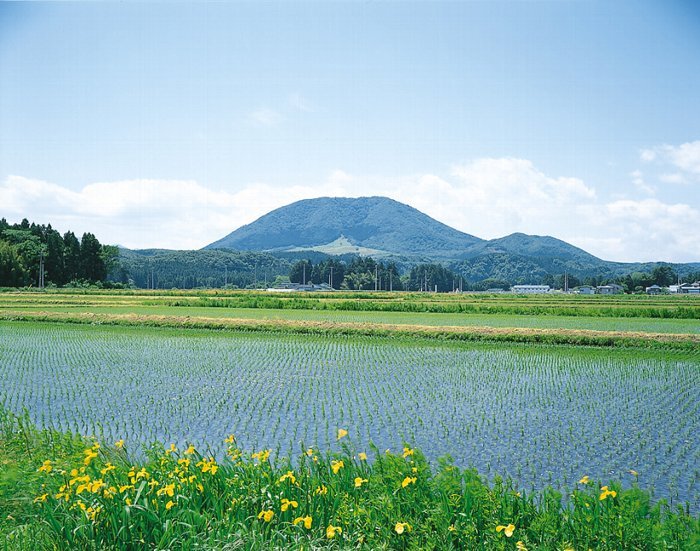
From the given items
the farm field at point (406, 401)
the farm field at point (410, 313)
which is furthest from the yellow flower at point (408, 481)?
the farm field at point (410, 313)

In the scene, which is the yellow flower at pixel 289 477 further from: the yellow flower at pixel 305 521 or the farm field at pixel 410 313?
the farm field at pixel 410 313

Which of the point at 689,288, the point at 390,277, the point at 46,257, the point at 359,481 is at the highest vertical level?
the point at 46,257

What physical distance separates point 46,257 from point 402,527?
85820 mm

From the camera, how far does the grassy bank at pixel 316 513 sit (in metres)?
4.57

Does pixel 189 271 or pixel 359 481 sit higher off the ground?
pixel 189 271

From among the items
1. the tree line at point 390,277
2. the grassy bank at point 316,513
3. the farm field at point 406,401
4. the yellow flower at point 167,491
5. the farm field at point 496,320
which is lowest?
the farm field at point 406,401

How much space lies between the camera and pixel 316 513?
5105 millimetres

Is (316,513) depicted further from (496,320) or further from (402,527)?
(496,320)

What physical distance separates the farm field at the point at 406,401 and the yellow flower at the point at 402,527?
5.24 ft

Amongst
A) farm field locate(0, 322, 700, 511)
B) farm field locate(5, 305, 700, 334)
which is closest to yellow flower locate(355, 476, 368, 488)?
farm field locate(0, 322, 700, 511)

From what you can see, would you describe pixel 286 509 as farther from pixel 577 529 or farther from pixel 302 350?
pixel 302 350

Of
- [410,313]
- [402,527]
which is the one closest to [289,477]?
[402,527]

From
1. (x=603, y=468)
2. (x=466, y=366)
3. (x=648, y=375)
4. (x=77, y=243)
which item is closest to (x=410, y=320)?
(x=466, y=366)

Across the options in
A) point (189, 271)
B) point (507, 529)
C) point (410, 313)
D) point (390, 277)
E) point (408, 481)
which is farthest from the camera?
point (189, 271)
